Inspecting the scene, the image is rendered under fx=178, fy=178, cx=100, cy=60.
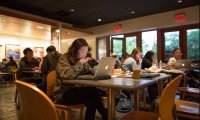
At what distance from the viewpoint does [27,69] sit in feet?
12.3

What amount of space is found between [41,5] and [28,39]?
4.91 metres

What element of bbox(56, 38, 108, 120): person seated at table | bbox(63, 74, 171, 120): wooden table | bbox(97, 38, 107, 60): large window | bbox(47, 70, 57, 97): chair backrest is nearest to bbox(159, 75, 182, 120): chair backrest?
bbox(63, 74, 171, 120): wooden table

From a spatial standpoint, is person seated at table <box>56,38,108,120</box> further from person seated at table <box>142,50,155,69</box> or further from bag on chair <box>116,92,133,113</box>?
person seated at table <box>142,50,155,69</box>

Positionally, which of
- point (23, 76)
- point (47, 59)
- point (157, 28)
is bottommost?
point (23, 76)

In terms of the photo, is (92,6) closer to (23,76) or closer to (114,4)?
(114,4)

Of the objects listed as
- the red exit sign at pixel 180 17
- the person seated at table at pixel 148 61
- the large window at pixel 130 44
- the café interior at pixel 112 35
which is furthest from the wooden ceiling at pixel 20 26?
the red exit sign at pixel 180 17

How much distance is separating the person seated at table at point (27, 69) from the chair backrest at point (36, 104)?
116 inches

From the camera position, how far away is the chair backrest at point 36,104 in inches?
31.3

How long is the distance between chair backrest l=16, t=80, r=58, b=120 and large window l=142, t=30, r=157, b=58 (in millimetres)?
6279

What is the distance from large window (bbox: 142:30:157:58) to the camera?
22.0 ft

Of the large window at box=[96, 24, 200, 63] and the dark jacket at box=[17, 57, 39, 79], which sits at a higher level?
the large window at box=[96, 24, 200, 63]

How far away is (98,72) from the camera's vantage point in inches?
65.5

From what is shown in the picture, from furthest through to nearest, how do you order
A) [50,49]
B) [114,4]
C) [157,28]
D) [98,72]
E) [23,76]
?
[157,28] < [114,4] < [23,76] < [50,49] < [98,72]

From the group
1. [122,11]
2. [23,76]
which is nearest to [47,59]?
[23,76]
